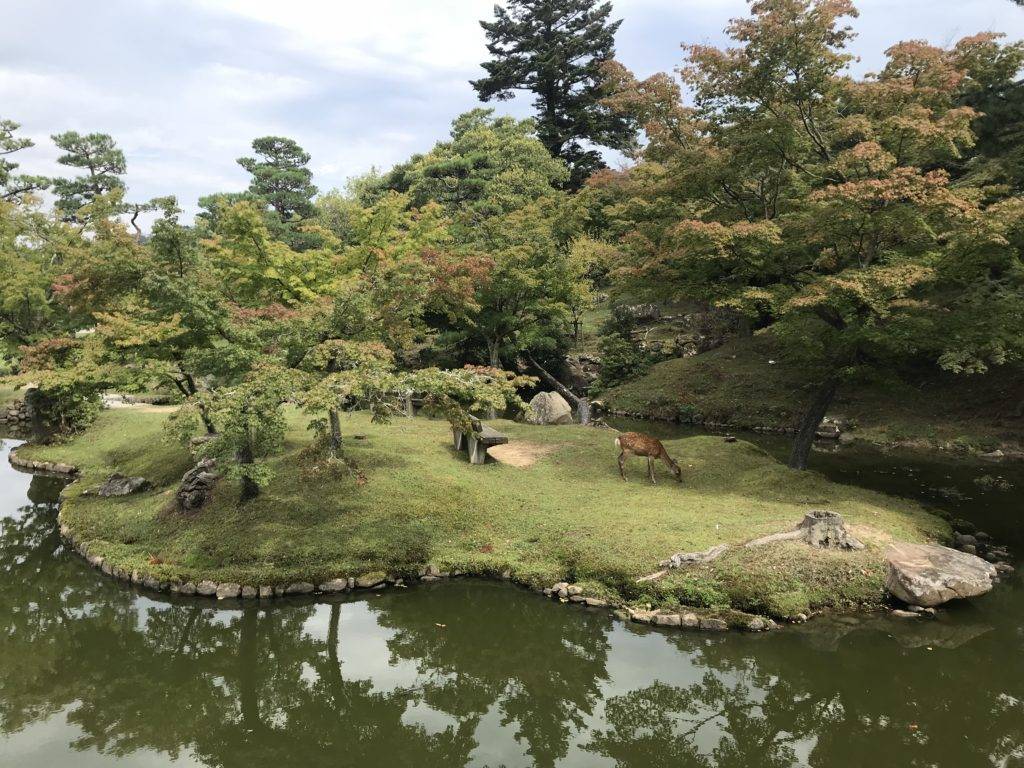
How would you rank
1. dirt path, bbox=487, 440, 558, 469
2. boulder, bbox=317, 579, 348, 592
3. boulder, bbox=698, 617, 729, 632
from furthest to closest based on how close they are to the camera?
dirt path, bbox=487, 440, 558, 469, boulder, bbox=317, 579, 348, 592, boulder, bbox=698, 617, 729, 632

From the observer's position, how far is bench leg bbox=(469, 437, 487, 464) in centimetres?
1600

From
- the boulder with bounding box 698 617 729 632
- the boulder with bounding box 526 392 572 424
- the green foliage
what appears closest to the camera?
the boulder with bounding box 698 617 729 632

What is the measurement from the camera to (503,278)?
83.3 ft

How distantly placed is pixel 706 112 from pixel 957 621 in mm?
12546

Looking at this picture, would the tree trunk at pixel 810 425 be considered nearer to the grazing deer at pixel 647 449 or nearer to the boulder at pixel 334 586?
the grazing deer at pixel 647 449

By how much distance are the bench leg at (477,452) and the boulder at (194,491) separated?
614cm

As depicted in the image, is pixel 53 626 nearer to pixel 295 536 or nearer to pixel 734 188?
pixel 295 536

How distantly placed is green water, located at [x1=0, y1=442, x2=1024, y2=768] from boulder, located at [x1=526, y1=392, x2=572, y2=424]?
12487mm

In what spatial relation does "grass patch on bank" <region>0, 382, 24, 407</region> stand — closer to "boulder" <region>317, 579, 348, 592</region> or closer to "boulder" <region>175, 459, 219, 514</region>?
"boulder" <region>175, 459, 219, 514</region>

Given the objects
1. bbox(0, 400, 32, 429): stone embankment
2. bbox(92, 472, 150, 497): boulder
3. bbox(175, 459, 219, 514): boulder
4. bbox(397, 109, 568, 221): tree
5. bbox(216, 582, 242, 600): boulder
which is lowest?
bbox(0, 400, 32, 429): stone embankment

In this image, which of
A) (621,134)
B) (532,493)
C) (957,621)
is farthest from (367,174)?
(957,621)

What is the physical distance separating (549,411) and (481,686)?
49.6 ft

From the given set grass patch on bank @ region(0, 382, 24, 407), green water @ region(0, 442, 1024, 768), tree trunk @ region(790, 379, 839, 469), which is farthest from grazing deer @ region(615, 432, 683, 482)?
grass patch on bank @ region(0, 382, 24, 407)

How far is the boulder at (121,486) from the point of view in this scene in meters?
14.8
